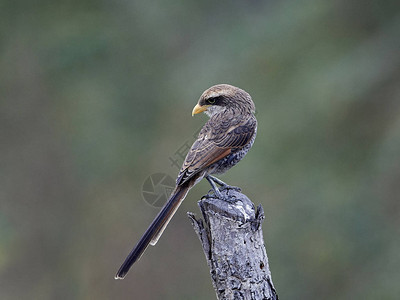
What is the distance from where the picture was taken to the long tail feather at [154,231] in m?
3.88

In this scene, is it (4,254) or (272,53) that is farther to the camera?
(272,53)

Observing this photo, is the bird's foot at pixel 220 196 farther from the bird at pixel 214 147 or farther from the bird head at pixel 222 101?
the bird head at pixel 222 101

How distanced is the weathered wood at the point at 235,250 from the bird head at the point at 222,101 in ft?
3.13

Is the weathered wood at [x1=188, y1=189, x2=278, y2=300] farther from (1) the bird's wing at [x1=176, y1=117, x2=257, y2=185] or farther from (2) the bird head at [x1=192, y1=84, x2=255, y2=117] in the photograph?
(2) the bird head at [x1=192, y1=84, x2=255, y2=117]

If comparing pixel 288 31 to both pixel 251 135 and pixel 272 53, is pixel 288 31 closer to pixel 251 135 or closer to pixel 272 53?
pixel 272 53

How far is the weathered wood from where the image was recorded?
152 inches

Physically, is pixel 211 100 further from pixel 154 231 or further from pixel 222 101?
pixel 154 231

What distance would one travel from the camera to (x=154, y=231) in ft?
13.1

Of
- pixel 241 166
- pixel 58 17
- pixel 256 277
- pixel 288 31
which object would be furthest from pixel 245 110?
pixel 58 17

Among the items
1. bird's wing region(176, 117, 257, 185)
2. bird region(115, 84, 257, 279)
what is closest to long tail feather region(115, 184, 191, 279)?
bird region(115, 84, 257, 279)

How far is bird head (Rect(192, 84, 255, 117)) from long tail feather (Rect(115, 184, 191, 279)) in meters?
0.76

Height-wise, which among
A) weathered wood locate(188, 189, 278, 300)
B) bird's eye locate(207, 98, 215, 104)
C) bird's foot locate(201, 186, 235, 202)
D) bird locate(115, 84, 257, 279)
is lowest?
weathered wood locate(188, 189, 278, 300)

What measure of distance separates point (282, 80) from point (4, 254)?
176 inches

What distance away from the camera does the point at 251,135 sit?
4.59 metres
